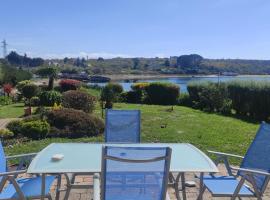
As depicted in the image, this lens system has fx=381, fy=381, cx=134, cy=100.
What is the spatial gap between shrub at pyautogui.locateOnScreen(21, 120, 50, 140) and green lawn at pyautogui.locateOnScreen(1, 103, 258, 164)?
1.10ft

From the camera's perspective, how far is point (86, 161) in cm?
366

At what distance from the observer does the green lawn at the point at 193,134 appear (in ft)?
26.6

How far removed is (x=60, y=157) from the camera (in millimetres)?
3695

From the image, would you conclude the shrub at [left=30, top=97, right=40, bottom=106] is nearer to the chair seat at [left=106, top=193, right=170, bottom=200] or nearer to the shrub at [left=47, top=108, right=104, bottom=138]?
the shrub at [left=47, top=108, right=104, bottom=138]

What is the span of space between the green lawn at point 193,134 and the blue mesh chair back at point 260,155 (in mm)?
3489

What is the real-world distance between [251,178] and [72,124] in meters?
6.51

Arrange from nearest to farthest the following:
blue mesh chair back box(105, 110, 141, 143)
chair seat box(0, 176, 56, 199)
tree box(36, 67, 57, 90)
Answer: chair seat box(0, 176, 56, 199), blue mesh chair back box(105, 110, 141, 143), tree box(36, 67, 57, 90)

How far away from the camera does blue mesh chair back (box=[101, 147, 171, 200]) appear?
112 inches

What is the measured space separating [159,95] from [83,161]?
1659 centimetres

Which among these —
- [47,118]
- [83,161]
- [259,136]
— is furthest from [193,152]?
[47,118]

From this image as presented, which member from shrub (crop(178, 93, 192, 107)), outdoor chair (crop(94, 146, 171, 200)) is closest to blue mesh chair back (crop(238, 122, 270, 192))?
outdoor chair (crop(94, 146, 171, 200))

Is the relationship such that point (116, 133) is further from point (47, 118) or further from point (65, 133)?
point (47, 118)

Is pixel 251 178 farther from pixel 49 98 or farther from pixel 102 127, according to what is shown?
pixel 49 98

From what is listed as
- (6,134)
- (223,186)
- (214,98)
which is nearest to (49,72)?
(214,98)
